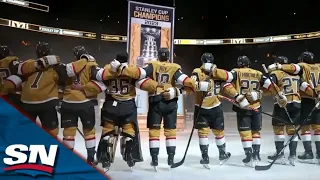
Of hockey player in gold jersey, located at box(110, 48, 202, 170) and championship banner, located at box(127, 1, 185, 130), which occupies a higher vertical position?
championship banner, located at box(127, 1, 185, 130)

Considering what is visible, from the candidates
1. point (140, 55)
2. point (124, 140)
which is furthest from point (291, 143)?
point (140, 55)

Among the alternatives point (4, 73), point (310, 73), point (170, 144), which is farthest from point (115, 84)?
point (310, 73)

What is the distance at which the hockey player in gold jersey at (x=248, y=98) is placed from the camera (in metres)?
3.00

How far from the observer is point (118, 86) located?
8.59 feet

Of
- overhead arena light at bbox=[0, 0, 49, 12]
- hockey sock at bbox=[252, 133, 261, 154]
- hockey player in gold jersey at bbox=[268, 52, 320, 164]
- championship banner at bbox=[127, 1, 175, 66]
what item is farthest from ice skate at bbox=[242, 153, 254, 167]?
overhead arena light at bbox=[0, 0, 49, 12]

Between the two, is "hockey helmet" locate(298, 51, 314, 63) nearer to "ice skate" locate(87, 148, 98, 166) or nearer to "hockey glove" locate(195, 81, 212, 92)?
"hockey glove" locate(195, 81, 212, 92)

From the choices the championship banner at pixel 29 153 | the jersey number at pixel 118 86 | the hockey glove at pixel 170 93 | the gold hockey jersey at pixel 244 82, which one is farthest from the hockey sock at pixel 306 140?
the championship banner at pixel 29 153

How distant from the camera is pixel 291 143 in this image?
3.24 meters

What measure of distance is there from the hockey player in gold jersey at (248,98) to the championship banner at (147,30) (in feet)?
5.60

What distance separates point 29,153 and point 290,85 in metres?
2.43

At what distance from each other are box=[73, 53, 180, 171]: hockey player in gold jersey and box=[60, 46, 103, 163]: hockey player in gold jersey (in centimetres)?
6

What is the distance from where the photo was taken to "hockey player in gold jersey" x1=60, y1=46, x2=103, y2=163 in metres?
2.55

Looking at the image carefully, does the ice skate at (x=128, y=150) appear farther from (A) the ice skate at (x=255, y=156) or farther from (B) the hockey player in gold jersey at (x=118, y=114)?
(A) the ice skate at (x=255, y=156)

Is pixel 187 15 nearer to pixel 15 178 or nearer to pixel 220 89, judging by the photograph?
pixel 220 89
